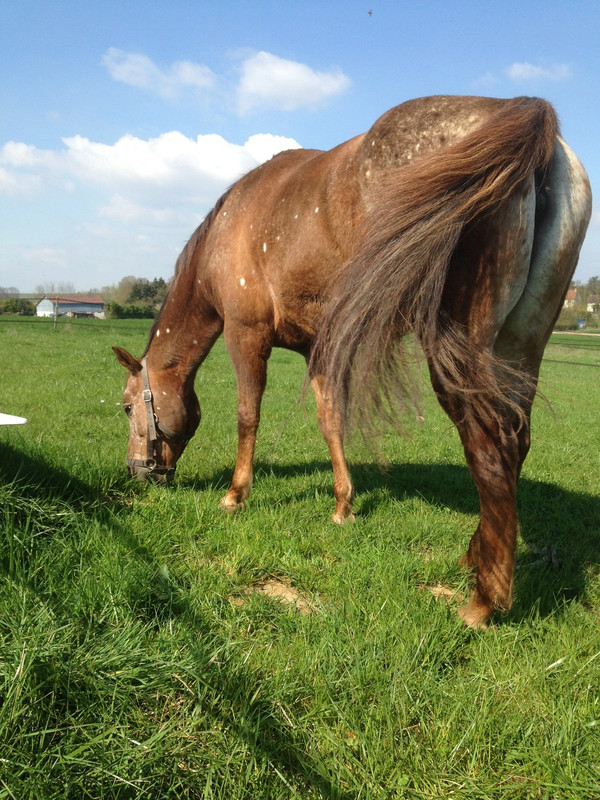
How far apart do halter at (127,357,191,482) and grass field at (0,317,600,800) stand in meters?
0.29

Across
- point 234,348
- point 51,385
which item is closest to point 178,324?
point 234,348

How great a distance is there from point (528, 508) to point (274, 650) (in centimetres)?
292

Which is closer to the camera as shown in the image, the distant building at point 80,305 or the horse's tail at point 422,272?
the horse's tail at point 422,272

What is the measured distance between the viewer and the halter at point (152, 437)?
4.41 meters

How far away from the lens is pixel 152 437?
4.54 meters

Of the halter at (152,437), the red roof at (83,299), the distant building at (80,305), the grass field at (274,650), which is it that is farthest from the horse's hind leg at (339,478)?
the red roof at (83,299)

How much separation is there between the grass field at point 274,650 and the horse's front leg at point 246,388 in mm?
208

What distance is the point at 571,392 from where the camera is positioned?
46.5ft

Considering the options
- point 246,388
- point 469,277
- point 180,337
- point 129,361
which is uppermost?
point 469,277

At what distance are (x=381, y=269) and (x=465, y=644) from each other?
1.62 metres

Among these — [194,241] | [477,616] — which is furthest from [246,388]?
[477,616]

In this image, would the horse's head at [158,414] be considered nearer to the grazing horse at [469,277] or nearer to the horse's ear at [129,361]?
the horse's ear at [129,361]

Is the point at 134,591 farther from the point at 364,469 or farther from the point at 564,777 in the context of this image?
the point at 364,469

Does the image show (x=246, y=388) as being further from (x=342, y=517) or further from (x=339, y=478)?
(x=342, y=517)
